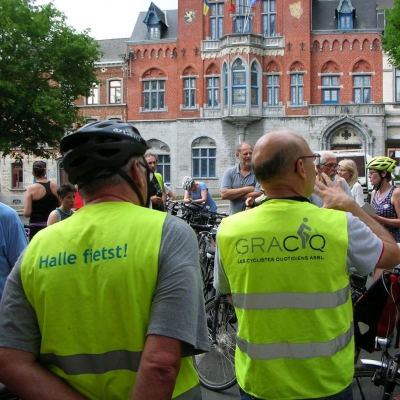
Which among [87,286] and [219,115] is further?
[219,115]

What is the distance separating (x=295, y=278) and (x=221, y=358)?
2666 millimetres

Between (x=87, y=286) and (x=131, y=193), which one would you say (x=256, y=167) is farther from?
(x=87, y=286)

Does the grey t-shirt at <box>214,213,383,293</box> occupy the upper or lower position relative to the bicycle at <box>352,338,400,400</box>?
upper

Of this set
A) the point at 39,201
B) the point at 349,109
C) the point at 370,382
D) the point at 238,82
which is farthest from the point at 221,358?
the point at 238,82

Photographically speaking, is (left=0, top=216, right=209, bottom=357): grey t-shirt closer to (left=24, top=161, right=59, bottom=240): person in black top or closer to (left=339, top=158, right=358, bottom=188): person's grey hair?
(left=24, top=161, right=59, bottom=240): person in black top

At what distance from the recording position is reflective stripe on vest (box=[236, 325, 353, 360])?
2.08 m

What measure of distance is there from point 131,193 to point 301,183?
2.81 ft

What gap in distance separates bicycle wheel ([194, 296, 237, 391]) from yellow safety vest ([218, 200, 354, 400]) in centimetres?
236

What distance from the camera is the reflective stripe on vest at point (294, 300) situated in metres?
2.11

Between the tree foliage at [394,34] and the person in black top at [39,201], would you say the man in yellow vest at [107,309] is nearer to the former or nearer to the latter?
the person in black top at [39,201]

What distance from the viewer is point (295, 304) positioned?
2.13 m

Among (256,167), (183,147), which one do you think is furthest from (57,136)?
(256,167)

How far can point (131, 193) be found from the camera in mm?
1737

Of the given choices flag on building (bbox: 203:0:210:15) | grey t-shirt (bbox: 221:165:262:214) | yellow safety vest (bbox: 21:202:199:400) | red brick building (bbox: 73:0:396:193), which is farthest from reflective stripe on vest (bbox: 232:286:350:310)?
flag on building (bbox: 203:0:210:15)
